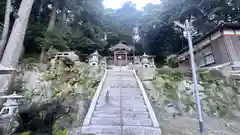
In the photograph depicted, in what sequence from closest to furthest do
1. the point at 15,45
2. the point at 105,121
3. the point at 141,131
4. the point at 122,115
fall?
the point at 141,131 → the point at 105,121 → the point at 122,115 → the point at 15,45

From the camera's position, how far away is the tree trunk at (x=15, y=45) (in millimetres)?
8039

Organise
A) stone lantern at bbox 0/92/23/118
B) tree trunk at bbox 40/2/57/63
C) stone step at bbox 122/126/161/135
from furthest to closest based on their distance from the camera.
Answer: tree trunk at bbox 40/2/57/63 → stone lantern at bbox 0/92/23/118 → stone step at bbox 122/126/161/135

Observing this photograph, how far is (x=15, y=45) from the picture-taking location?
8.94 m

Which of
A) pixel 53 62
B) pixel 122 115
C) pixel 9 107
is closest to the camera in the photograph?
pixel 122 115

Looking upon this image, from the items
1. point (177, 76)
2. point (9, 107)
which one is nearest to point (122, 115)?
point (9, 107)

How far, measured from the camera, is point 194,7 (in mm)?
19766

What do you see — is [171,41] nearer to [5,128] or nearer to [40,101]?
[40,101]

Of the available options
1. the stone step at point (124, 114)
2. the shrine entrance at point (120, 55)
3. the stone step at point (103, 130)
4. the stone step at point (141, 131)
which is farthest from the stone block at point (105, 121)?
the shrine entrance at point (120, 55)

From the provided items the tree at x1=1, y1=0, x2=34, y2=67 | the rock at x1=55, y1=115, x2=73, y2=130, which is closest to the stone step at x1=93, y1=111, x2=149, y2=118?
the rock at x1=55, y1=115, x2=73, y2=130

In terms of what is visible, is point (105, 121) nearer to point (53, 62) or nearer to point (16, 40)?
point (53, 62)

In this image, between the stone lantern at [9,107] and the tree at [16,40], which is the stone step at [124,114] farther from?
the tree at [16,40]

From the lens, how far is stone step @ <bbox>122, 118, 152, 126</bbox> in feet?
14.9

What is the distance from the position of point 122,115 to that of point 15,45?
27.3ft

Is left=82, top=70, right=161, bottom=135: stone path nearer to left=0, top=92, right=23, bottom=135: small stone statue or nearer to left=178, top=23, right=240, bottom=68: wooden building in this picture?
left=0, top=92, right=23, bottom=135: small stone statue
